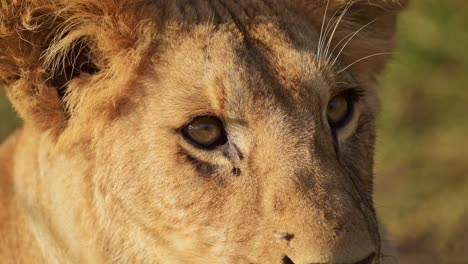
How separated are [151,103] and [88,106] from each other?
21cm

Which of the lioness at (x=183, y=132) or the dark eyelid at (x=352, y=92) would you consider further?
the dark eyelid at (x=352, y=92)

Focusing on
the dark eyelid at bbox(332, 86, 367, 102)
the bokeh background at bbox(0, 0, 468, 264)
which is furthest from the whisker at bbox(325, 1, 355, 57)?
the bokeh background at bbox(0, 0, 468, 264)

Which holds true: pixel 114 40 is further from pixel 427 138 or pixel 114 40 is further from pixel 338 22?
pixel 427 138

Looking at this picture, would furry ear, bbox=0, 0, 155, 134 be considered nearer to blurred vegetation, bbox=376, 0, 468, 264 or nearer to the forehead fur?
the forehead fur

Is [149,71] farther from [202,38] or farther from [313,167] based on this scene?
[313,167]

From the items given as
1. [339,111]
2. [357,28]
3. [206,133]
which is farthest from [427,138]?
[206,133]

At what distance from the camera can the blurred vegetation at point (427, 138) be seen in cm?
552

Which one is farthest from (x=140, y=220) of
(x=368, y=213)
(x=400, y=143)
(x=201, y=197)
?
(x=400, y=143)

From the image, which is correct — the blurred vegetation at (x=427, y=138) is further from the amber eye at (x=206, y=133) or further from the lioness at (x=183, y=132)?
the amber eye at (x=206, y=133)

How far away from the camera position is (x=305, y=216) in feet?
9.27

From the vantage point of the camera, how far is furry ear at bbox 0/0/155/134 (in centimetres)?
305

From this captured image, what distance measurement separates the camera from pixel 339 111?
10.8 ft

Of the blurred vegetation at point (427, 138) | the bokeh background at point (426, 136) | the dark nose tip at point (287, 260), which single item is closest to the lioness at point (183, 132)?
the dark nose tip at point (287, 260)

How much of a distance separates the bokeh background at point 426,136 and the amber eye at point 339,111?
192 centimetres
